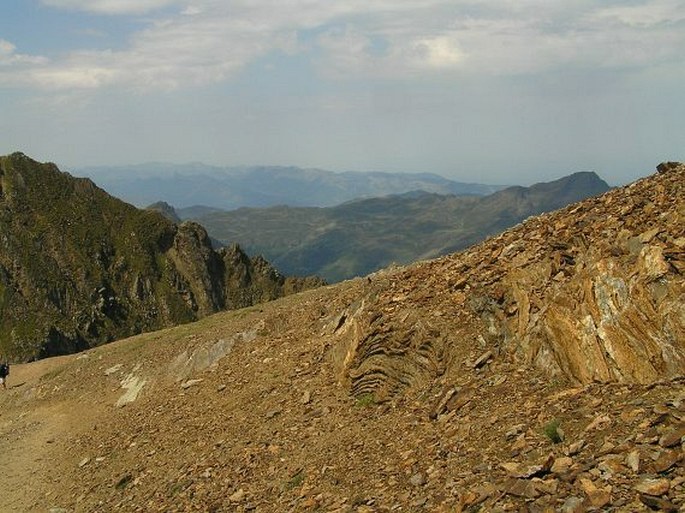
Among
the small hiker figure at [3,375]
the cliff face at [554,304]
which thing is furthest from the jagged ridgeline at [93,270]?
the cliff face at [554,304]

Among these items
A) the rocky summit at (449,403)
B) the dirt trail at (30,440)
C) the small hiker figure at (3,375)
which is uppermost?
the rocky summit at (449,403)

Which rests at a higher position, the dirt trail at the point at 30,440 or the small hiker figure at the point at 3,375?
the small hiker figure at the point at 3,375

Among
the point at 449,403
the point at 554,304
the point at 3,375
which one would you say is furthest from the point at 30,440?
the point at 554,304

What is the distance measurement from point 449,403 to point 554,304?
448 cm

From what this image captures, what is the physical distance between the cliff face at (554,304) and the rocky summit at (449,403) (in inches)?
2.4

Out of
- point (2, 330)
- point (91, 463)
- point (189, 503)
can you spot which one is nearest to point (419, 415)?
point (189, 503)

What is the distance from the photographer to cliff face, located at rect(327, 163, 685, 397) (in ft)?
50.4

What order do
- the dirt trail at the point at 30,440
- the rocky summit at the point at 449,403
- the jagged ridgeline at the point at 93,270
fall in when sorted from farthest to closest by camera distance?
the jagged ridgeline at the point at 93,270 → the dirt trail at the point at 30,440 → the rocky summit at the point at 449,403

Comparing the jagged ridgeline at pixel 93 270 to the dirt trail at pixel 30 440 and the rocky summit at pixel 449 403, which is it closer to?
the dirt trail at pixel 30 440

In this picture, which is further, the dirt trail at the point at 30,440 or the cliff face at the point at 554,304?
the dirt trail at the point at 30,440

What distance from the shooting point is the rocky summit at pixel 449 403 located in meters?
12.8

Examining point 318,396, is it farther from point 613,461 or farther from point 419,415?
point 613,461

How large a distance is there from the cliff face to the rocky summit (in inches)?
2.4

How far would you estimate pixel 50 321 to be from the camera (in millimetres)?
97125
